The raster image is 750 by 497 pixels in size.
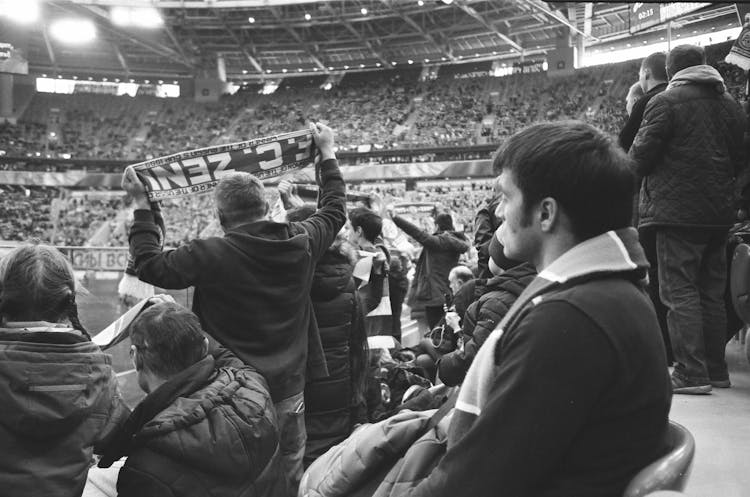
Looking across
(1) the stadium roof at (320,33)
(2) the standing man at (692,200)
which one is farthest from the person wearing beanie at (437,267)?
(1) the stadium roof at (320,33)

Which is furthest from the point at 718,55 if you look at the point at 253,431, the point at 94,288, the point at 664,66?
the point at 253,431

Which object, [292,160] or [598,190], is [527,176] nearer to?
[598,190]

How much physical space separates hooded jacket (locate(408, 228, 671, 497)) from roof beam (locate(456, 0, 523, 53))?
121 ft

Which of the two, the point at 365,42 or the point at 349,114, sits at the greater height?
the point at 365,42

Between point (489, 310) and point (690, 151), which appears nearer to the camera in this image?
point (489, 310)

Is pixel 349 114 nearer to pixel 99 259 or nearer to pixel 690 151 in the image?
pixel 99 259

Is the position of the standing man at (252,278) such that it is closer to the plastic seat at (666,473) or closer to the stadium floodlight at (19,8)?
the plastic seat at (666,473)

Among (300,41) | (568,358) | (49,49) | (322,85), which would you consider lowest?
(568,358)

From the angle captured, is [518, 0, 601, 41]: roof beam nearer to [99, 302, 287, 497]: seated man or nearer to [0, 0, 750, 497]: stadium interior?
[0, 0, 750, 497]: stadium interior

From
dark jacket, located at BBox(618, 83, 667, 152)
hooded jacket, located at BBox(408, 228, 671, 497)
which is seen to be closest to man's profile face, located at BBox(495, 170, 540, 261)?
hooded jacket, located at BBox(408, 228, 671, 497)

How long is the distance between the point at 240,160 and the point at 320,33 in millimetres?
Answer: 41328

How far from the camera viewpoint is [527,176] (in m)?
1.41

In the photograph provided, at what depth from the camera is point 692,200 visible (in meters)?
3.95

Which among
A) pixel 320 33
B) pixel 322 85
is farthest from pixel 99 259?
pixel 322 85
